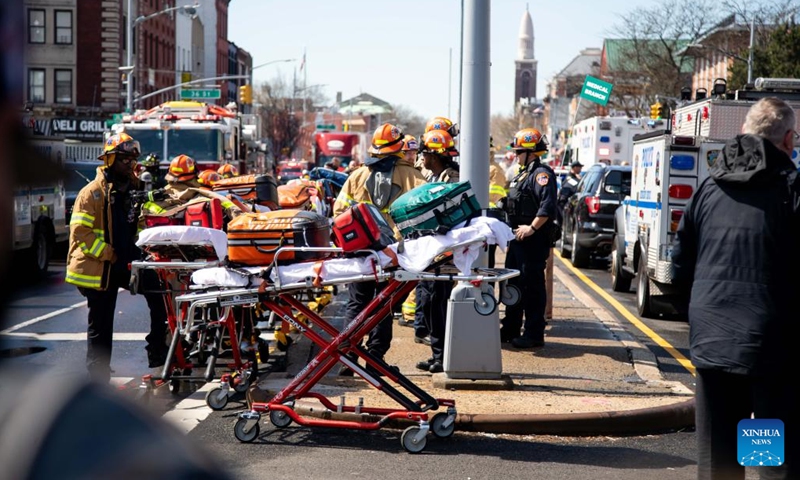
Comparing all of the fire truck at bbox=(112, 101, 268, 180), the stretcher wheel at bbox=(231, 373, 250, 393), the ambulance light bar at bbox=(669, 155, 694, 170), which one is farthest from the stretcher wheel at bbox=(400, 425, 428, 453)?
the fire truck at bbox=(112, 101, 268, 180)

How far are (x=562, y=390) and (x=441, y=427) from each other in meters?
1.70

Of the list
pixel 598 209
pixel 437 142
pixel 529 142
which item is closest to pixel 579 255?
pixel 598 209

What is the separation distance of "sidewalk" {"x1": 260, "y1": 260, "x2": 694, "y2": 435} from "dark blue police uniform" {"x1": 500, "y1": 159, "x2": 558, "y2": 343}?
0.87 feet

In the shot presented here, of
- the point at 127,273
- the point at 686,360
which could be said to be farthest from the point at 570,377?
the point at 127,273

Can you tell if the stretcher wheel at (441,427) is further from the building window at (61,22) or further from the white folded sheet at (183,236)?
the building window at (61,22)

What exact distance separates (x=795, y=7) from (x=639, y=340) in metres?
39.4

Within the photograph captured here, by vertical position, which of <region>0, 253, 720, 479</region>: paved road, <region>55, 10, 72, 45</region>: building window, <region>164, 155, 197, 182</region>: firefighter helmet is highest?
<region>55, 10, 72, 45</region>: building window

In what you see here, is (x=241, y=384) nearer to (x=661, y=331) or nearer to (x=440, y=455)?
(x=440, y=455)

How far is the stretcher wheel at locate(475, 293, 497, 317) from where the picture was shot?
288 inches

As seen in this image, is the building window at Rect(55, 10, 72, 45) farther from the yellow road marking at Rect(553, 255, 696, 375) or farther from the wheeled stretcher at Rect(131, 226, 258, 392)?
the yellow road marking at Rect(553, 255, 696, 375)

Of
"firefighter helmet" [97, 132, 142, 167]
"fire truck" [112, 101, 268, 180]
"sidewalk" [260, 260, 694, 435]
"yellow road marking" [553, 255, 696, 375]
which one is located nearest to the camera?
"sidewalk" [260, 260, 694, 435]

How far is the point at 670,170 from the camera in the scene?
12484mm

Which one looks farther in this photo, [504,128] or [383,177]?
[504,128]

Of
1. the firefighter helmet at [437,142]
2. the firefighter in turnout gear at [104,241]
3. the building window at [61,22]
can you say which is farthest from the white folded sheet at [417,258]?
the firefighter helmet at [437,142]
